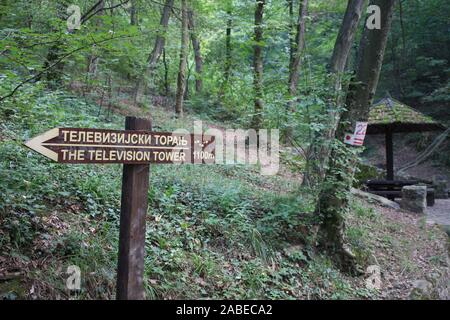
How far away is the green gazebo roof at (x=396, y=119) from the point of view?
12391 mm

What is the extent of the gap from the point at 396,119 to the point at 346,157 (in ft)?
25.7

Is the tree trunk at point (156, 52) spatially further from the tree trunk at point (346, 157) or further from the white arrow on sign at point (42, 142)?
the white arrow on sign at point (42, 142)

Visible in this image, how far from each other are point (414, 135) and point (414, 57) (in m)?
4.81

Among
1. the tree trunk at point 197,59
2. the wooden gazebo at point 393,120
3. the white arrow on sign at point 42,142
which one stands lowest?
the white arrow on sign at point 42,142

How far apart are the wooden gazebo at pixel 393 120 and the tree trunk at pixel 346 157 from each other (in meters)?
6.88

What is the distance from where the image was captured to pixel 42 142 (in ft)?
8.54

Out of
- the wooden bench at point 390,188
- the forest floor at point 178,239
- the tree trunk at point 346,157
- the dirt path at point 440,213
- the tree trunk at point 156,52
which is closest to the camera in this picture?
the forest floor at point 178,239

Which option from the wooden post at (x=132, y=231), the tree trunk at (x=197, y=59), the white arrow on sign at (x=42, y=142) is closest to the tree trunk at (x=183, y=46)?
the tree trunk at (x=197, y=59)

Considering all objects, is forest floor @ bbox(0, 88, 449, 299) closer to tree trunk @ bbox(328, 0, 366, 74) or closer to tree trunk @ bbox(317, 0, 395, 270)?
tree trunk @ bbox(317, 0, 395, 270)

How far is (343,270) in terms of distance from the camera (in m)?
5.39

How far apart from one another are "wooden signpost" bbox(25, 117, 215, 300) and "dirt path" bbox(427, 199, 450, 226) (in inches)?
338

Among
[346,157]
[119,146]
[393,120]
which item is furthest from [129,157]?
[393,120]
